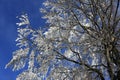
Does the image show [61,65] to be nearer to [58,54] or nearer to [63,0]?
[58,54]

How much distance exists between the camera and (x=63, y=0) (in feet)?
61.2

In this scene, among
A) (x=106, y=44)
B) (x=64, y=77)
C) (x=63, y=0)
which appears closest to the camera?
(x=106, y=44)

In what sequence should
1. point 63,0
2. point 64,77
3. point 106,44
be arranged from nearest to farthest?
point 106,44 → point 64,77 → point 63,0

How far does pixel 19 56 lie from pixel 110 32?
15.8 ft

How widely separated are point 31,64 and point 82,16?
3997 mm

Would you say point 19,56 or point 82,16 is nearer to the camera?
point 19,56

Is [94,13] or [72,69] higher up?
[94,13]

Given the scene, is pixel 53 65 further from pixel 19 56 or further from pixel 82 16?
pixel 82 16

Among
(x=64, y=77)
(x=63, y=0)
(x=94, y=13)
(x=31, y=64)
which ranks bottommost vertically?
(x=64, y=77)

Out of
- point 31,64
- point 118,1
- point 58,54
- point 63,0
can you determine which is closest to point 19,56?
point 31,64

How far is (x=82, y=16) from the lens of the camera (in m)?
19.0

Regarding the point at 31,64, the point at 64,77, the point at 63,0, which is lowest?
the point at 64,77

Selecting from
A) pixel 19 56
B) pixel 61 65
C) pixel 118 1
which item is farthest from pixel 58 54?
pixel 118 1

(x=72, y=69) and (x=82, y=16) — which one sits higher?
(x=82, y=16)
